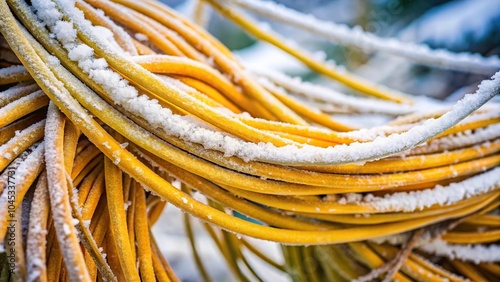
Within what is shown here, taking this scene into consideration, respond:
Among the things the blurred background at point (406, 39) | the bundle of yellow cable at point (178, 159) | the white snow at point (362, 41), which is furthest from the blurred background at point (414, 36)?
the bundle of yellow cable at point (178, 159)

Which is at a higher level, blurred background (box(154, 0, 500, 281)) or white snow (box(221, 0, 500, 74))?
blurred background (box(154, 0, 500, 281))

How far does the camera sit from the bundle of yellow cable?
41cm

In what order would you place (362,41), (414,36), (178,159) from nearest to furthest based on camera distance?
(178,159) → (362,41) → (414,36)

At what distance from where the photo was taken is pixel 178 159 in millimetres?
435

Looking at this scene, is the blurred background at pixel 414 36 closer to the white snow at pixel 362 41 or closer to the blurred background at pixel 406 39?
the blurred background at pixel 406 39

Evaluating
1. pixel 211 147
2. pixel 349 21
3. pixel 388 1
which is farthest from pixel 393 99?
pixel 349 21

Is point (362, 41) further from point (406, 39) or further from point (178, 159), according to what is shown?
point (406, 39)

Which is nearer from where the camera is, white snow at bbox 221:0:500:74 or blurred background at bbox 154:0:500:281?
white snow at bbox 221:0:500:74

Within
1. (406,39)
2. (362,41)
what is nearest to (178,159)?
(362,41)

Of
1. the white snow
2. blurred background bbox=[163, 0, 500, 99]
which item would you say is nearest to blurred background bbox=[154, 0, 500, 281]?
blurred background bbox=[163, 0, 500, 99]

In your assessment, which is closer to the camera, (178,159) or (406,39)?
(178,159)

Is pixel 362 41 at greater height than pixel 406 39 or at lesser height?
lesser

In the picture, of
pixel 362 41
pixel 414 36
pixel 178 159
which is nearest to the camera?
pixel 178 159

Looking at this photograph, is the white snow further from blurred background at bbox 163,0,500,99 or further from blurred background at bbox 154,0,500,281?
blurred background at bbox 163,0,500,99
